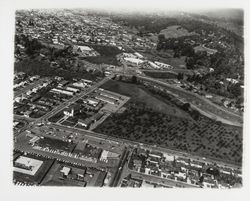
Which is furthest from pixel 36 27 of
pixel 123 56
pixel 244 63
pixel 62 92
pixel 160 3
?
pixel 244 63

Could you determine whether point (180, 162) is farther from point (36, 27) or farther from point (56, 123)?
point (36, 27)

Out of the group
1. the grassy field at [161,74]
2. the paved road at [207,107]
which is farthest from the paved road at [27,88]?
the grassy field at [161,74]

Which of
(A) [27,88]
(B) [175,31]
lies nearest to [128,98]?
(B) [175,31]

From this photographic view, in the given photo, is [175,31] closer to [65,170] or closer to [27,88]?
[27,88]

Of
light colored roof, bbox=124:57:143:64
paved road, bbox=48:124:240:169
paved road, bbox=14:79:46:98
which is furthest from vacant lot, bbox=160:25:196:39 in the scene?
paved road, bbox=14:79:46:98

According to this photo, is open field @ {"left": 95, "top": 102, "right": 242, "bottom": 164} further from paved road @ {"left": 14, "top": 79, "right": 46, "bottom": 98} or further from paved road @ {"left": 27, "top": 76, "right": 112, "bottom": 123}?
paved road @ {"left": 14, "top": 79, "right": 46, "bottom": 98}

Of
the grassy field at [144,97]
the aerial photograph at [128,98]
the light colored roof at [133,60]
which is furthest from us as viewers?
the light colored roof at [133,60]

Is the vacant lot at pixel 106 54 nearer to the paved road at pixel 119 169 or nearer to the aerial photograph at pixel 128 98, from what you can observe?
the aerial photograph at pixel 128 98
